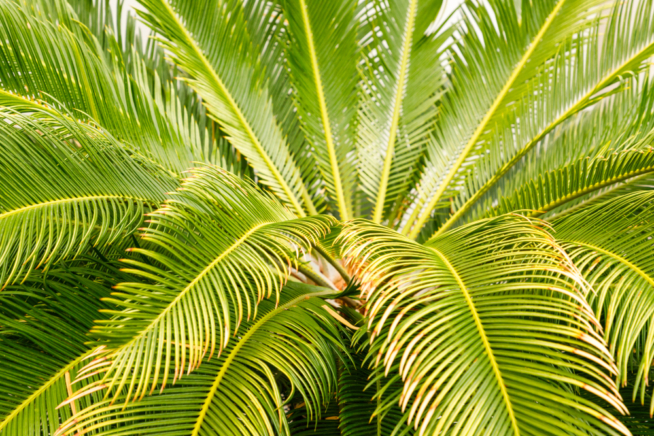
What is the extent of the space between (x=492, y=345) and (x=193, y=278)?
17.4 inches

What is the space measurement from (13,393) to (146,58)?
1.20 metres

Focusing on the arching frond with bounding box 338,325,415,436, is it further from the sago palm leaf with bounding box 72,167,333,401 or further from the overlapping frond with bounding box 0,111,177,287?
the overlapping frond with bounding box 0,111,177,287

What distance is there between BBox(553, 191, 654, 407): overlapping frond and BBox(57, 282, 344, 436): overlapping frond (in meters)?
0.46

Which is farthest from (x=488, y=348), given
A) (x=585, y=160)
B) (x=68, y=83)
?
(x=68, y=83)

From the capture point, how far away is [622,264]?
0.74m

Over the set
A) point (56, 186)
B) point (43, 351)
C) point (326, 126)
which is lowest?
point (43, 351)

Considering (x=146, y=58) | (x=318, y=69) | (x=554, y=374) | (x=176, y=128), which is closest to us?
(x=554, y=374)

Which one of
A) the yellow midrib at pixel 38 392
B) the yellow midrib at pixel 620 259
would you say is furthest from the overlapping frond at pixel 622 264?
the yellow midrib at pixel 38 392

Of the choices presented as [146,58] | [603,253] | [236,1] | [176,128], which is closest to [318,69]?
[236,1]

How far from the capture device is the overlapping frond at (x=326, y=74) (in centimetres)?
138

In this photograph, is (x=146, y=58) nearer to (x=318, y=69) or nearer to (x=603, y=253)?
(x=318, y=69)

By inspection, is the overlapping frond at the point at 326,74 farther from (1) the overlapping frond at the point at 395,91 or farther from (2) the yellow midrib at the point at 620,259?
(2) the yellow midrib at the point at 620,259

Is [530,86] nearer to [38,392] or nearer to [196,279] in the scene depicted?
[196,279]

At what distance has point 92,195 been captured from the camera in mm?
816
